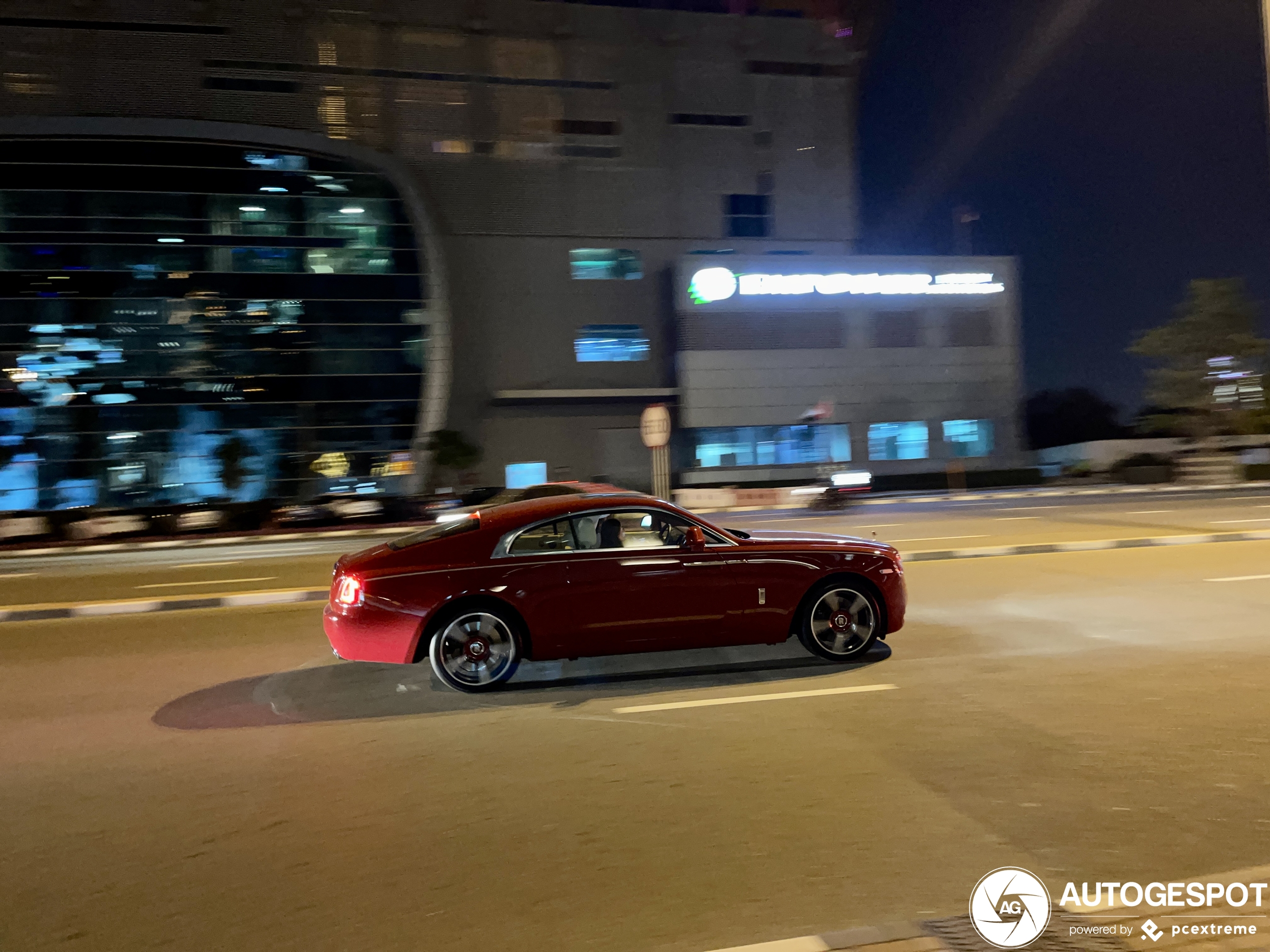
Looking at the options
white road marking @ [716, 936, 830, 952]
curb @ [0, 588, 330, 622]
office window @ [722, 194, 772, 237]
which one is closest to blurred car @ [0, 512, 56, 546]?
curb @ [0, 588, 330, 622]

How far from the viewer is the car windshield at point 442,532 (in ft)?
22.3

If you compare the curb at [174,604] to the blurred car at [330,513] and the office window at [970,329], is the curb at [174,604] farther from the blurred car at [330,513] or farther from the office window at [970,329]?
the office window at [970,329]

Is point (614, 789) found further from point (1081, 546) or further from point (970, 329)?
point (970, 329)

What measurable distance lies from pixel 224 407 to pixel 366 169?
1216cm

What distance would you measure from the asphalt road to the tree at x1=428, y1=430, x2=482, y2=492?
1062 inches

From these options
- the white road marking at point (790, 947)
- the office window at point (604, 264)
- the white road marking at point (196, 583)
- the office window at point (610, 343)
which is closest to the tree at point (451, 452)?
the office window at point (610, 343)

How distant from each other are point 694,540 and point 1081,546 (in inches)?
371

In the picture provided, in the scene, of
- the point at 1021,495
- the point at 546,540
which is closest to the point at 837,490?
the point at 1021,495

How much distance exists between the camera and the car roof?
6789 mm

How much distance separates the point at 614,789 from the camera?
4.63 metres

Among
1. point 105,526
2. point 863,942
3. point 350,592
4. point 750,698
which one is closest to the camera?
point 863,942

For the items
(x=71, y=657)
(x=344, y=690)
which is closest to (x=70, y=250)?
(x=71, y=657)

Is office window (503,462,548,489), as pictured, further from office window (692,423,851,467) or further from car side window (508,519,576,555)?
car side window (508,519,576,555)

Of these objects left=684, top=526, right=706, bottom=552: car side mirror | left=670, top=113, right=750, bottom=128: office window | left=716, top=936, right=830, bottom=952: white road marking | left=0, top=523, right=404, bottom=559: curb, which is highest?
left=670, top=113, right=750, bottom=128: office window
